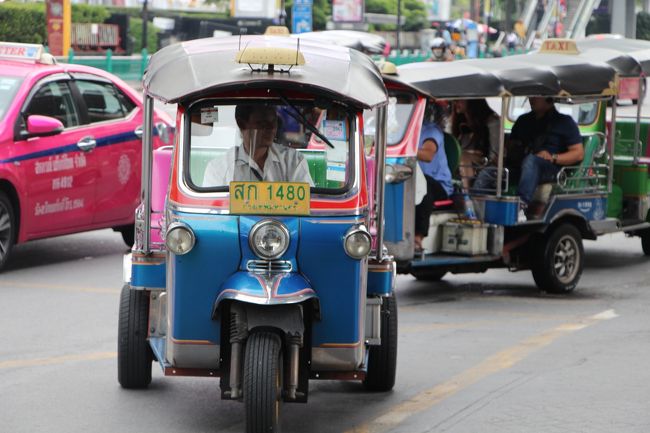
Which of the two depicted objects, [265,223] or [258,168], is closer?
[265,223]

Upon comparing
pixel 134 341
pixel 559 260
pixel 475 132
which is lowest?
pixel 559 260

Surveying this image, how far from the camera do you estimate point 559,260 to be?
12.4m

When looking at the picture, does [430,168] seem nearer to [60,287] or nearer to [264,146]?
[60,287]

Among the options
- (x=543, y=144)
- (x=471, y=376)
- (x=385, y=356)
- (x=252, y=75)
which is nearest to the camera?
(x=252, y=75)

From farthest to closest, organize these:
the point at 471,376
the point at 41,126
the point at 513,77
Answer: the point at 41,126 < the point at 513,77 < the point at 471,376

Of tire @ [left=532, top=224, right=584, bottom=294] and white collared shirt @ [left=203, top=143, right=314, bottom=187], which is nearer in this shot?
white collared shirt @ [left=203, top=143, right=314, bottom=187]

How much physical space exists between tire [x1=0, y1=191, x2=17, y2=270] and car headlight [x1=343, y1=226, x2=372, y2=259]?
6.05 m

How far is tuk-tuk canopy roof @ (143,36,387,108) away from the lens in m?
6.62

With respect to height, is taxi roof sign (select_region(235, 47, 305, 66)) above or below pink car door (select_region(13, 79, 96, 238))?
above

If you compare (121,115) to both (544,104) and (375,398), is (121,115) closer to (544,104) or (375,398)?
(544,104)

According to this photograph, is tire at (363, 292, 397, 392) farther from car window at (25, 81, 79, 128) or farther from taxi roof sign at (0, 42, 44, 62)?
taxi roof sign at (0, 42, 44, 62)

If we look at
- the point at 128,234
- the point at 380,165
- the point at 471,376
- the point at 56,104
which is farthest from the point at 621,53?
the point at 380,165

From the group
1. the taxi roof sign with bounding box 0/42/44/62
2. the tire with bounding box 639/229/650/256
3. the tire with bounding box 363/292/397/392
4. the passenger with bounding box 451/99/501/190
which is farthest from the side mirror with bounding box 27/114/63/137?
the tire with bounding box 639/229/650/256

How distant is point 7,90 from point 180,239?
6.30 meters
